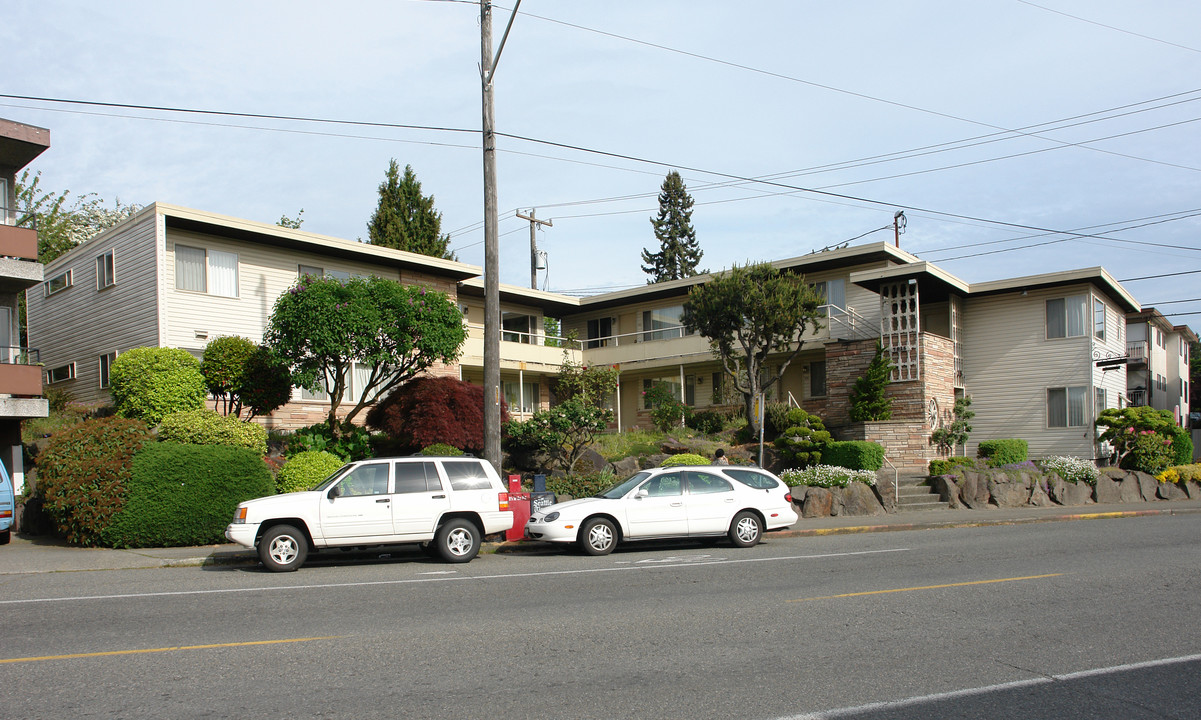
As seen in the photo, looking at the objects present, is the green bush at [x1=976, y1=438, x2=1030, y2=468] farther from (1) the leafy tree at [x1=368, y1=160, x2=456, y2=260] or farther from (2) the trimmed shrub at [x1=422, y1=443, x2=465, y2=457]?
(1) the leafy tree at [x1=368, y1=160, x2=456, y2=260]

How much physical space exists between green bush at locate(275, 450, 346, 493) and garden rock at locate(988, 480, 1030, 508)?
655 inches

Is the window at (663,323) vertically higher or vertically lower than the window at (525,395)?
higher

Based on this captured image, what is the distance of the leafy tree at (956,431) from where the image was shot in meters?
27.3

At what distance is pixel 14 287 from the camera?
20.6 meters

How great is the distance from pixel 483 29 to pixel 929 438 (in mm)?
18614

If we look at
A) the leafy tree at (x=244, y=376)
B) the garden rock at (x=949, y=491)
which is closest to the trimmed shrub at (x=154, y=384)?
the leafy tree at (x=244, y=376)

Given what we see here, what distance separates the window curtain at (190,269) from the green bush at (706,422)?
1653cm

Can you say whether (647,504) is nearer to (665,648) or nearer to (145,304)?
(665,648)

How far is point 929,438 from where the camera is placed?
89.1 ft

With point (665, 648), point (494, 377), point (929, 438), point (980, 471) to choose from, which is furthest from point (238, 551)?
point (929, 438)

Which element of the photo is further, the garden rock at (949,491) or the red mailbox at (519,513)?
the garden rock at (949,491)

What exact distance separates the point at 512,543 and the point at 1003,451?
1769cm

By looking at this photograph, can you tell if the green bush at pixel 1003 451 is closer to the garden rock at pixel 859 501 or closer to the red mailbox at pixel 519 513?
the garden rock at pixel 859 501

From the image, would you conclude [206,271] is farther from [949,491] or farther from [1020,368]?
[1020,368]
